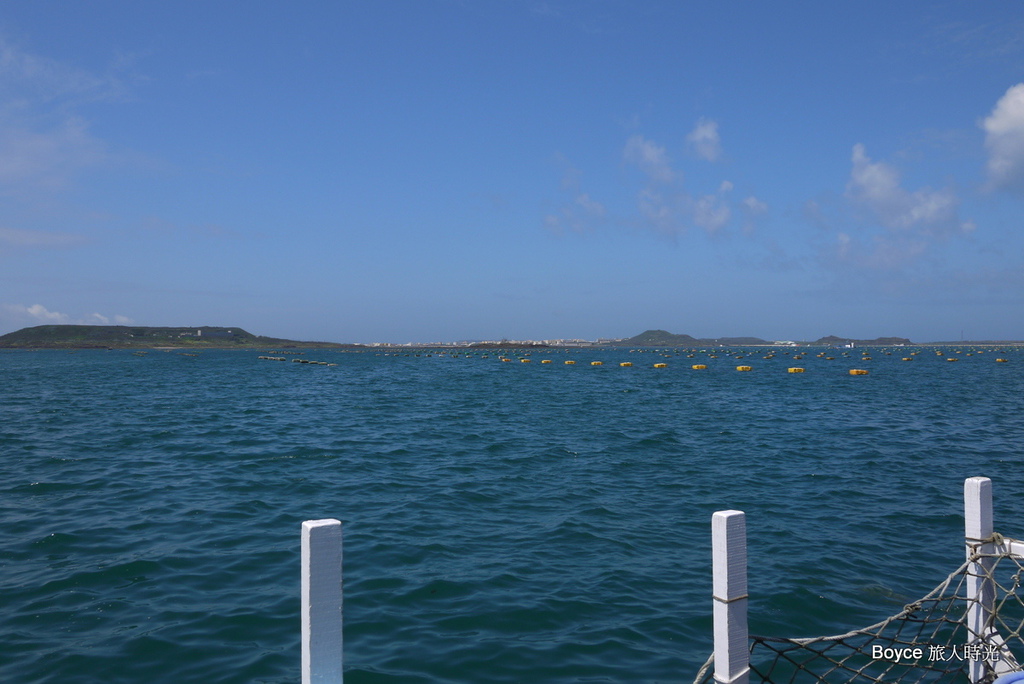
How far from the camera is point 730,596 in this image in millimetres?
3746

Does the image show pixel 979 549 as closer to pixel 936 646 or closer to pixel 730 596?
pixel 936 646

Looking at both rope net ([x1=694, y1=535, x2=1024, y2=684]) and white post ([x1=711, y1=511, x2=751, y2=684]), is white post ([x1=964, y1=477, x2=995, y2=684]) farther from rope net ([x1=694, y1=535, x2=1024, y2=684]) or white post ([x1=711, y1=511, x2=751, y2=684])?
white post ([x1=711, y1=511, x2=751, y2=684])

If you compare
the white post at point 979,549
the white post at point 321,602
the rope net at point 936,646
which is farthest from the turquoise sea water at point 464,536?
the white post at point 321,602

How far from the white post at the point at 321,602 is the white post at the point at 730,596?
220cm

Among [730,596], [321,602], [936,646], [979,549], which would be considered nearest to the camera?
[321,602]

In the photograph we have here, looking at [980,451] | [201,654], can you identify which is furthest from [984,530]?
[980,451]

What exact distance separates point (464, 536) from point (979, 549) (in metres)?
8.26

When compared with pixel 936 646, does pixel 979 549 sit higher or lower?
higher

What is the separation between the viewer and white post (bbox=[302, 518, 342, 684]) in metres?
3.12

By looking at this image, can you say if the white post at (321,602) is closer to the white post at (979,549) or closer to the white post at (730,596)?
the white post at (730,596)

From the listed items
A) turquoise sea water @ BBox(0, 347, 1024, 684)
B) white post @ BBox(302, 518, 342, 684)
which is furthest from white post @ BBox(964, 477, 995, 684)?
white post @ BBox(302, 518, 342, 684)

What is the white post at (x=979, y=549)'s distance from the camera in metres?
5.30

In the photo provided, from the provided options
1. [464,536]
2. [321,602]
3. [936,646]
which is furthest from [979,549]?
[464,536]

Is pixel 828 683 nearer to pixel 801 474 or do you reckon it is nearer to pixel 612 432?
pixel 801 474
